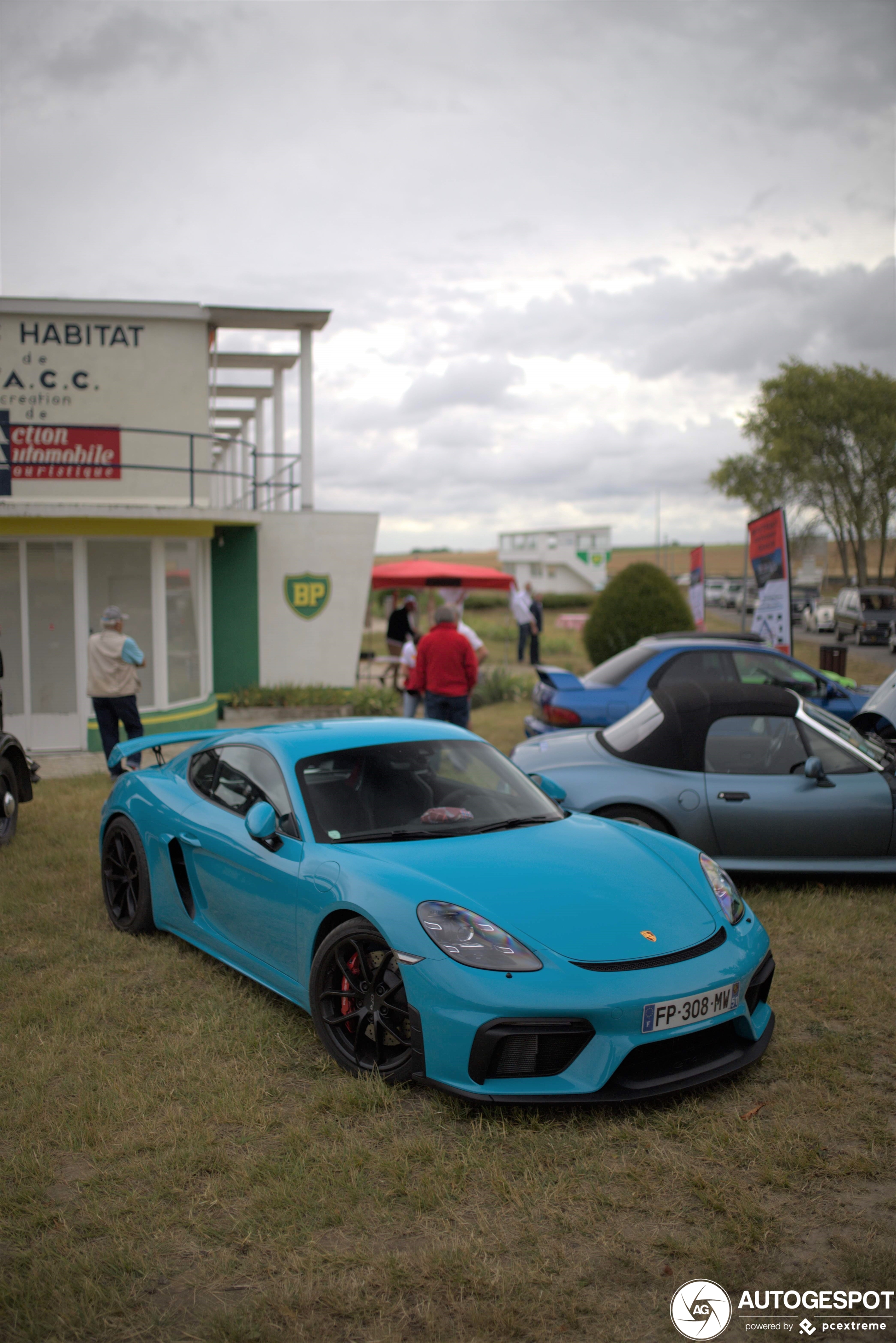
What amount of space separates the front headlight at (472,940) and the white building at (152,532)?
32.2 feet

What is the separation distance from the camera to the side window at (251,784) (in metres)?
4.46

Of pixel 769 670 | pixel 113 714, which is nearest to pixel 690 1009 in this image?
pixel 769 670

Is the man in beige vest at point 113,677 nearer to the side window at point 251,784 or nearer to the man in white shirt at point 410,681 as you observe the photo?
the man in white shirt at point 410,681

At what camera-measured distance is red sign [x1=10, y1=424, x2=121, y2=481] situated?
45.3 ft

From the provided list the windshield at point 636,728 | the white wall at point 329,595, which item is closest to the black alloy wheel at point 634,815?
the windshield at point 636,728

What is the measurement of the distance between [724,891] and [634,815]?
2020mm

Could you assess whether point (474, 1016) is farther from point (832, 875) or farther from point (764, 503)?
point (764, 503)

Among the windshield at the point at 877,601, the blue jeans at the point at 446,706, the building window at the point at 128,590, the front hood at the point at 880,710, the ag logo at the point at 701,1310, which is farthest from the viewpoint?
the windshield at the point at 877,601

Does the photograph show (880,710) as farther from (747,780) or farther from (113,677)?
(113,677)

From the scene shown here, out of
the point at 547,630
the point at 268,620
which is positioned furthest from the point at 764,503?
the point at 268,620

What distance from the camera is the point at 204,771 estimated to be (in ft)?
17.4

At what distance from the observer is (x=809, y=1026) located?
14.3 feet

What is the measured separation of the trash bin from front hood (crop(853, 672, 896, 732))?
8689mm

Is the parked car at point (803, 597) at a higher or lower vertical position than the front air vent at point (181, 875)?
higher
